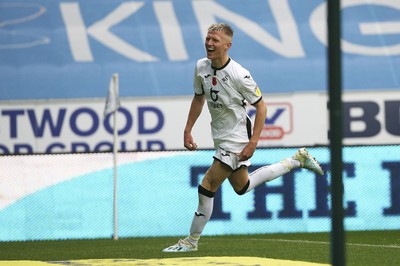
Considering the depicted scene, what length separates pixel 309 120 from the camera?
19.9 meters

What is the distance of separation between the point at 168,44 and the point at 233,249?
39.5ft

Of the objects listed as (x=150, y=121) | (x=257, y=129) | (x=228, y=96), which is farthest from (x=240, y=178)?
(x=150, y=121)

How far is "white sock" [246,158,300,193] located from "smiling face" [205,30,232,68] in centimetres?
116

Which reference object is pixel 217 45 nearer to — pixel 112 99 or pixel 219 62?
pixel 219 62

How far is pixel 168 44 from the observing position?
21469 millimetres

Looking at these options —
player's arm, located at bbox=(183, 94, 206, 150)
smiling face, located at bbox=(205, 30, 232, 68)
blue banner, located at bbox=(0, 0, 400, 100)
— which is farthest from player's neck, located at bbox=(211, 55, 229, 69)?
blue banner, located at bbox=(0, 0, 400, 100)

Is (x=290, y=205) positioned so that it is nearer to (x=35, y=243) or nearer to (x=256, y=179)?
(x=35, y=243)

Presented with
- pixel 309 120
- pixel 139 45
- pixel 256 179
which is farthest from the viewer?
pixel 139 45

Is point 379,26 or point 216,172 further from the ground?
point 379,26

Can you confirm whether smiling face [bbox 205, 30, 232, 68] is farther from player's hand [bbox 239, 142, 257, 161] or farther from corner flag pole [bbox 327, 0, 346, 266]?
corner flag pole [bbox 327, 0, 346, 266]

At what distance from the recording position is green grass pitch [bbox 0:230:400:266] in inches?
346

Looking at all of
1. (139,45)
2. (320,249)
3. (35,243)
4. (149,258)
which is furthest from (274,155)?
(139,45)

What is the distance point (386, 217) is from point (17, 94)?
942cm

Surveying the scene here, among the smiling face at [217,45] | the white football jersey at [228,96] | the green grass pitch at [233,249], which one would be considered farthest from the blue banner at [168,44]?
Result: the smiling face at [217,45]
